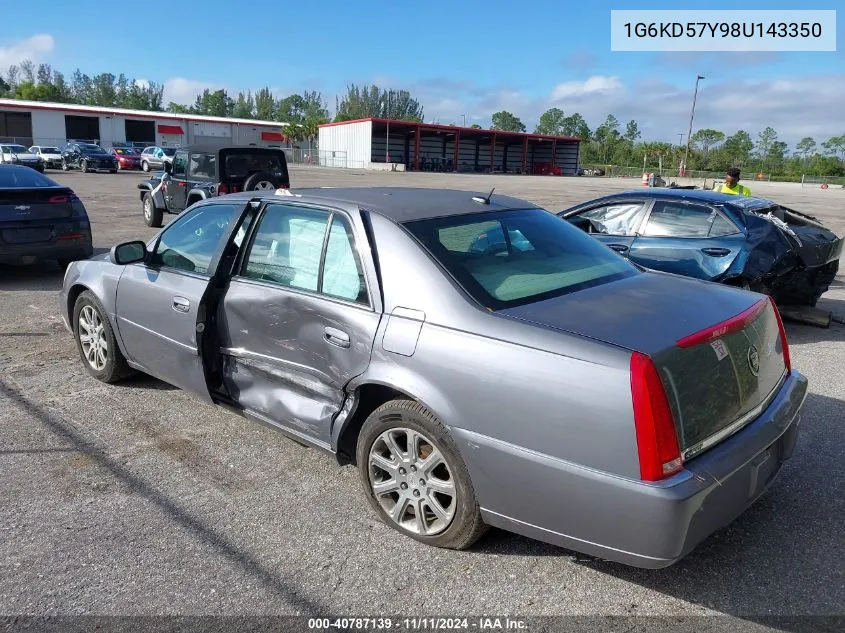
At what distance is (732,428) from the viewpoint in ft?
9.09

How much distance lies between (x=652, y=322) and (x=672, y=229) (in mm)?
4757

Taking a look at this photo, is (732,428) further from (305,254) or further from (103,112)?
(103,112)

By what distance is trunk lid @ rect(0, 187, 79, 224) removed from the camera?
830 cm

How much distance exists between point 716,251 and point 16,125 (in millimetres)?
72476

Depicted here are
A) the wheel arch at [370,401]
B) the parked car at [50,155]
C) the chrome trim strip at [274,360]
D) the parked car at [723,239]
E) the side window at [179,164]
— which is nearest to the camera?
the wheel arch at [370,401]

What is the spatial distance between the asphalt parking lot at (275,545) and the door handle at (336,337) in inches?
34.1

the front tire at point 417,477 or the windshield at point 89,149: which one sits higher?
the windshield at point 89,149

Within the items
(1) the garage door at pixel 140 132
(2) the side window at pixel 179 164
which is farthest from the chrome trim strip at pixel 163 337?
(1) the garage door at pixel 140 132

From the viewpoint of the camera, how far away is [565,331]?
266 centimetres

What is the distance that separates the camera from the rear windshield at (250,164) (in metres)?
12.9

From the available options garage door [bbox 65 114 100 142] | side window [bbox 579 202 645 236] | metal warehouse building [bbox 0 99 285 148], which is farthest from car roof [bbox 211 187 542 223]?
garage door [bbox 65 114 100 142]

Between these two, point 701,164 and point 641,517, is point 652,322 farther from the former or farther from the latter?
point 701,164

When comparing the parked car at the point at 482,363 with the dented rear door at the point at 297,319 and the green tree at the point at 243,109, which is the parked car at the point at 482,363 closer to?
the dented rear door at the point at 297,319

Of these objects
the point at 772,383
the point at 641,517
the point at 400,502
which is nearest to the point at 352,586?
the point at 400,502
